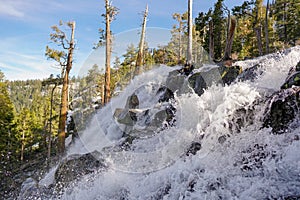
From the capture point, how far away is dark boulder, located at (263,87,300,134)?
5.46 metres

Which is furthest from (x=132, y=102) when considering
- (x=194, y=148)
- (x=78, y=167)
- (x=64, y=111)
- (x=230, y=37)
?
(x=194, y=148)

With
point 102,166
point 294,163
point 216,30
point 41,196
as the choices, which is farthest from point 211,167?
point 216,30

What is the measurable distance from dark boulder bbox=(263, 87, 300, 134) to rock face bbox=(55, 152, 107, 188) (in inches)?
215

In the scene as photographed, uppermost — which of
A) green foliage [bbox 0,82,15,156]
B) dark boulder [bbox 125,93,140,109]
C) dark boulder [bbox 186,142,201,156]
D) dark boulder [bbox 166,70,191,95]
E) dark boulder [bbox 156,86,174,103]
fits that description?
dark boulder [bbox 166,70,191,95]

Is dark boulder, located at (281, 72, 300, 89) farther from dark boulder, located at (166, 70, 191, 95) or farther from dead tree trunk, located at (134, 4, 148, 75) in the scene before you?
dead tree trunk, located at (134, 4, 148, 75)

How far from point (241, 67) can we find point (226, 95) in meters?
4.75

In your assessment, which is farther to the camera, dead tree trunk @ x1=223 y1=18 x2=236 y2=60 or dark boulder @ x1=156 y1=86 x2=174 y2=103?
dark boulder @ x1=156 y1=86 x2=174 y2=103

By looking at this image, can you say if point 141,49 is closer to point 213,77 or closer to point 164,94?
point 164,94

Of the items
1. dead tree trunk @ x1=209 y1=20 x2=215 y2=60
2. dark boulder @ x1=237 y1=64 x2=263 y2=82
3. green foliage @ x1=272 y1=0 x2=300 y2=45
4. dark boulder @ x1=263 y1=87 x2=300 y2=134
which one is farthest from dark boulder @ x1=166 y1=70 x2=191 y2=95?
green foliage @ x1=272 y1=0 x2=300 y2=45

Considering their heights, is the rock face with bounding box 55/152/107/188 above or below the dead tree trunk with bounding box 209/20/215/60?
below

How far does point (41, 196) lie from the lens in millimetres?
9891

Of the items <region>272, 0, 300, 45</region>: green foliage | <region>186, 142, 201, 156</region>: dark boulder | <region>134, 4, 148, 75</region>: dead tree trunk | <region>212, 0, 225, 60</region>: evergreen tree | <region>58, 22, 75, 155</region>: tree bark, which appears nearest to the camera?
<region>186, 142, 201, 156</region>: dark boulder

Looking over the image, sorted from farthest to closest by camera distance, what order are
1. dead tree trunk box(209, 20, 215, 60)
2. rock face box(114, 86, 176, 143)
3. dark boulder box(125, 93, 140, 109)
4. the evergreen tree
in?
1. the evergreen tree
2. dead tree trunk box(209, 20, 215, 60)
3. dark boulder box(125, 93, 140, 109)
4. rock face box(114, 86, 176, 143)

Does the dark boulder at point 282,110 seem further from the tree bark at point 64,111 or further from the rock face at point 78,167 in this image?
the tree bark at point 64,111
